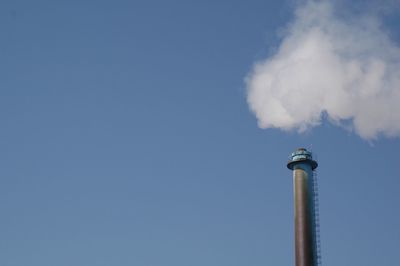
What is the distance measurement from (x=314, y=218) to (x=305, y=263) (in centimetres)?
361

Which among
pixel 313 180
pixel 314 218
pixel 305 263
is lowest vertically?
pixel 305 263

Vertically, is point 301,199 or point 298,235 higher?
point 301,199

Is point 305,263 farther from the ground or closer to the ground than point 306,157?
closer to the ground

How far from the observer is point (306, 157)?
39.4 m

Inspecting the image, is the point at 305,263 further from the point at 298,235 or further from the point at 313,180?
the point at 313,180

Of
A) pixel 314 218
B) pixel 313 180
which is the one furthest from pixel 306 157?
pixel 314 218

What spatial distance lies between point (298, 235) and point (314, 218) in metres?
1.87

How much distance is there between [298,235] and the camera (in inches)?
1423

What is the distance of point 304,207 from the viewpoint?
121 ft

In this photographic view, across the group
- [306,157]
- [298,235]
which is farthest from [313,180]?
[298,235]

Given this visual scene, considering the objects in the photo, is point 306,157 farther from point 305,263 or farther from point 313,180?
point 305,263

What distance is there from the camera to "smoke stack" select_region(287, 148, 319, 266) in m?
35.3

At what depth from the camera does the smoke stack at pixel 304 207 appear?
116 ft

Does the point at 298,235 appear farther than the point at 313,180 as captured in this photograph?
No
